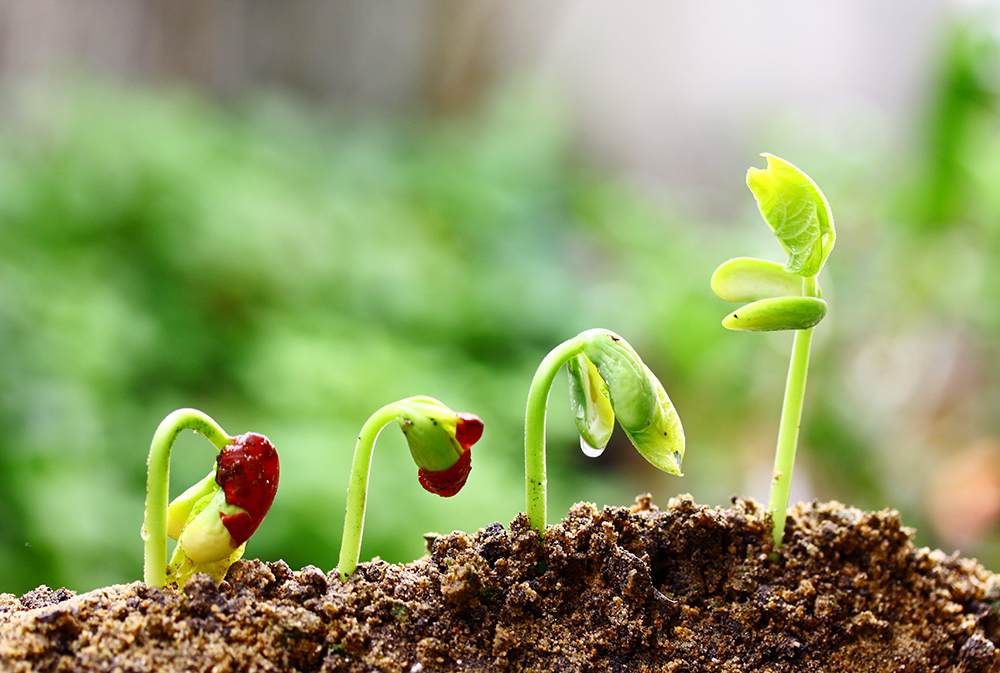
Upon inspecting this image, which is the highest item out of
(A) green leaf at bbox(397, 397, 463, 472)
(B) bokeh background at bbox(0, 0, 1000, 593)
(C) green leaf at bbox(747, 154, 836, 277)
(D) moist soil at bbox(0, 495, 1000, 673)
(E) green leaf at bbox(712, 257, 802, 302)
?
(B) bokeh background at bbox(0, 0, 1000, 593)

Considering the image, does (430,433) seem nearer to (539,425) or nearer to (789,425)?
(539,425)

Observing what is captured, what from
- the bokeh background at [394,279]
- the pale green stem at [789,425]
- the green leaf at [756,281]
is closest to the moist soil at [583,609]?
the pale green stem at [789,425]

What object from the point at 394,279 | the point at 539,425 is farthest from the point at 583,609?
the point at 394,279

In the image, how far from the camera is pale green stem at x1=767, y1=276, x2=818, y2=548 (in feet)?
1.57

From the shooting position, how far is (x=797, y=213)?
444 mm

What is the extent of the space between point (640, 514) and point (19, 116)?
2.64 metres

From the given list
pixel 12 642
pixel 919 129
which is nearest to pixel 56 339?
pixel 12 642

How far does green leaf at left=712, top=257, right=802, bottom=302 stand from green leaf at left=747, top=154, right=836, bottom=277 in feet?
0.06

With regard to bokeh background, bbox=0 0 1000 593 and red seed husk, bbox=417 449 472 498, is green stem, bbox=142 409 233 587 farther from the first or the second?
bokeh background, bbox=0 0 1000 593

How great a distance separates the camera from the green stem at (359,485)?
0.43 m

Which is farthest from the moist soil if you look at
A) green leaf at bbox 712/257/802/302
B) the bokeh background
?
the bokeh background

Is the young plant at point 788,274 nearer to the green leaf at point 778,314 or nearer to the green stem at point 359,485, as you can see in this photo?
the green leaf at point 778,314

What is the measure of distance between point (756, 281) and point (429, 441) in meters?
0.21

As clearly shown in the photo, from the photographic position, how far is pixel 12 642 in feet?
1.29
